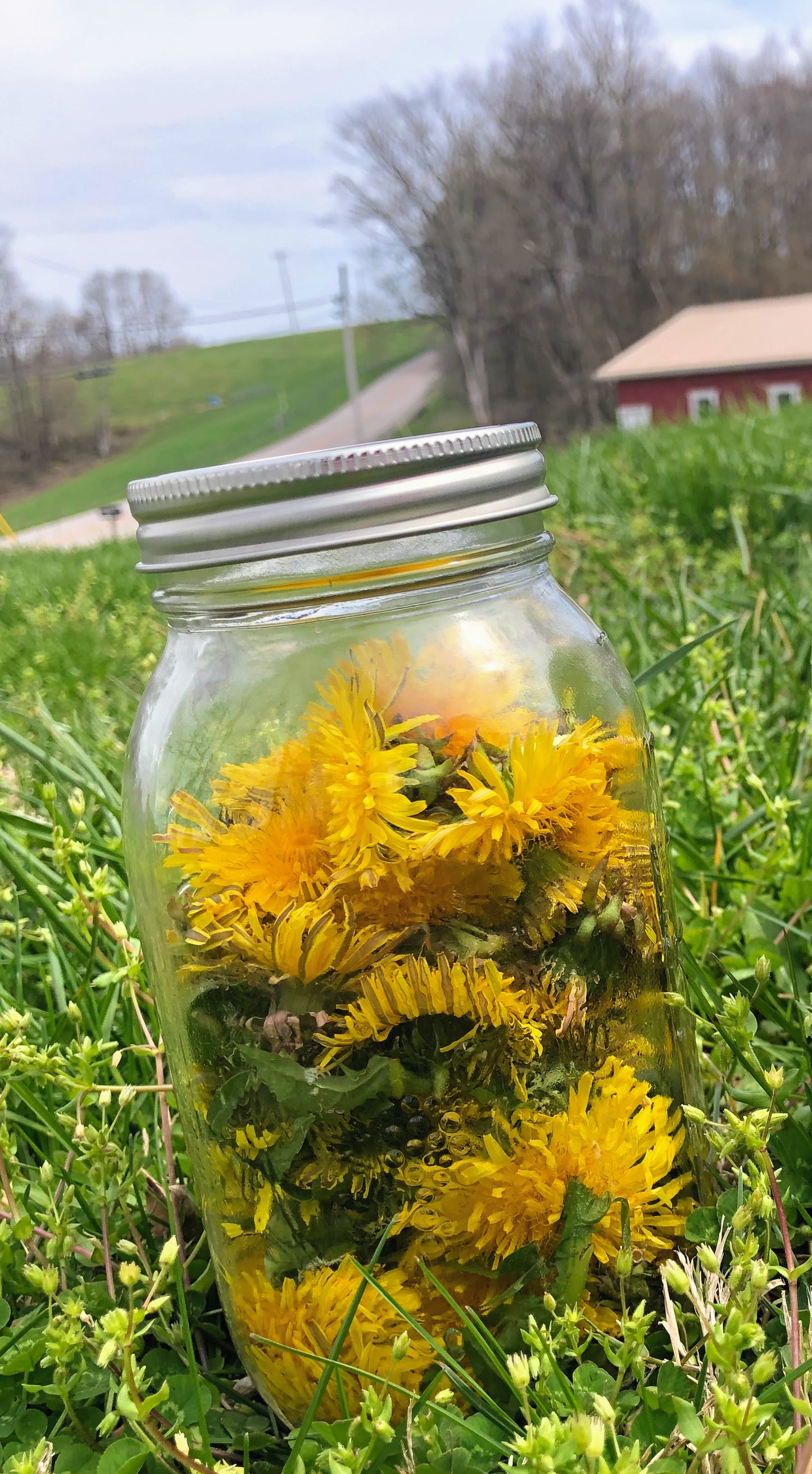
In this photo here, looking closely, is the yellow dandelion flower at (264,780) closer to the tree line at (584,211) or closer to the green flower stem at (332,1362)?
the green flower stem at (332,1362)

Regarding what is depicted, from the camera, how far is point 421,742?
2.12 feet

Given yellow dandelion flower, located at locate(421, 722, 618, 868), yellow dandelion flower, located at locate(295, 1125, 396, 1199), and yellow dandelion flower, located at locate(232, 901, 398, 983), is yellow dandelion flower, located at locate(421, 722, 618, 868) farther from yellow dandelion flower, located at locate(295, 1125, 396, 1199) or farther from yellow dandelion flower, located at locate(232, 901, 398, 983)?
yellow dandelion flower, located at locate(295, 1125, 396, 1199)

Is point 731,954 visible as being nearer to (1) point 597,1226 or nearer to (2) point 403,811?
(1) point 597,1226

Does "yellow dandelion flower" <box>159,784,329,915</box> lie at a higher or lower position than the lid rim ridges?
lower

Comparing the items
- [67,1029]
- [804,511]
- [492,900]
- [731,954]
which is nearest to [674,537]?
[804,511]

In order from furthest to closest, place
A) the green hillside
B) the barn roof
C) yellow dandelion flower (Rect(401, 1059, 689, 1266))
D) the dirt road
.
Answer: the dirt road → the green hillside → the barn roof → yellow dandelion flower (Rect(401, 1059, 689, 1266))

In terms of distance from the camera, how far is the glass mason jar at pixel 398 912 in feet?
2.07

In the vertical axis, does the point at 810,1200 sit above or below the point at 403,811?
below

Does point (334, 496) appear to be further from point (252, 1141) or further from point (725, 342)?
point (725, 342)

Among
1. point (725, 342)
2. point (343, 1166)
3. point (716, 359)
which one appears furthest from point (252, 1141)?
point (725, 342)

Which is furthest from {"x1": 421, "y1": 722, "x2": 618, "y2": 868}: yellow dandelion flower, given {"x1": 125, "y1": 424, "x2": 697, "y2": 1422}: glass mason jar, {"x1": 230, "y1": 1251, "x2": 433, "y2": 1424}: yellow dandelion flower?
{"x1": 230, "y1": 1251, "x2": 433, "y2": 1424}: yellow dandelion flower

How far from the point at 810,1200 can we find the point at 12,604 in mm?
4116

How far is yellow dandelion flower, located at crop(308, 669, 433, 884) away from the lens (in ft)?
2.03

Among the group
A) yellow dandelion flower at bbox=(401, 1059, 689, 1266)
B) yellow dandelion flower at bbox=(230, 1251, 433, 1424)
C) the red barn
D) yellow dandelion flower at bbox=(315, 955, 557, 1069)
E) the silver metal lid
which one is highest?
the red barn
